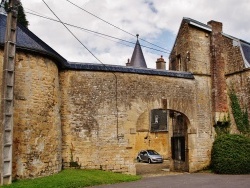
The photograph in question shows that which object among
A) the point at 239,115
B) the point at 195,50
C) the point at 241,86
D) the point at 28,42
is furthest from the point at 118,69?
the point at 239,115

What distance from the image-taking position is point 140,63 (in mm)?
31547

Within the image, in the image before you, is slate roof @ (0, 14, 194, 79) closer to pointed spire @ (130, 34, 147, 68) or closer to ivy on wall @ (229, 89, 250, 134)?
ivy on wall @ (229, 89, 250, 134)

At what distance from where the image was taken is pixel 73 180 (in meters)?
10.8

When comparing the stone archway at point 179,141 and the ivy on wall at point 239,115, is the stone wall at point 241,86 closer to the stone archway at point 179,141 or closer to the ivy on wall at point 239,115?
the ivy on wall at point 239,115

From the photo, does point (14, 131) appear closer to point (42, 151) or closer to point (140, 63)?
point (42, 151)

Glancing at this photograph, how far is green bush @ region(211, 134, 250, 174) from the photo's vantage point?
14.9 meters

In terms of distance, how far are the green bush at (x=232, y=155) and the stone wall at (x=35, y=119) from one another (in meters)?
8.01

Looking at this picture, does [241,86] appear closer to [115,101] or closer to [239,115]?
[239,115]

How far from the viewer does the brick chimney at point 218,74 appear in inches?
681

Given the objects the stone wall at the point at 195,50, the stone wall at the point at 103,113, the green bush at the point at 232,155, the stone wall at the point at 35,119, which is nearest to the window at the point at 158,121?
the stone wall at the point at 195,50

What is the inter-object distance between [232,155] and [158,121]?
16.7 meters

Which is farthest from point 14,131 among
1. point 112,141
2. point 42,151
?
point 112,141

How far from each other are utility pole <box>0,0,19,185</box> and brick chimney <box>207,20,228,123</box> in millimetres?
11304

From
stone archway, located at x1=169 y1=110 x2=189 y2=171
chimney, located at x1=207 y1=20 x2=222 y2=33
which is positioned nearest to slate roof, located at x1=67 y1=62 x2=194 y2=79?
stone archway, located at x1=169 y1=110 x2=189 y2=171
